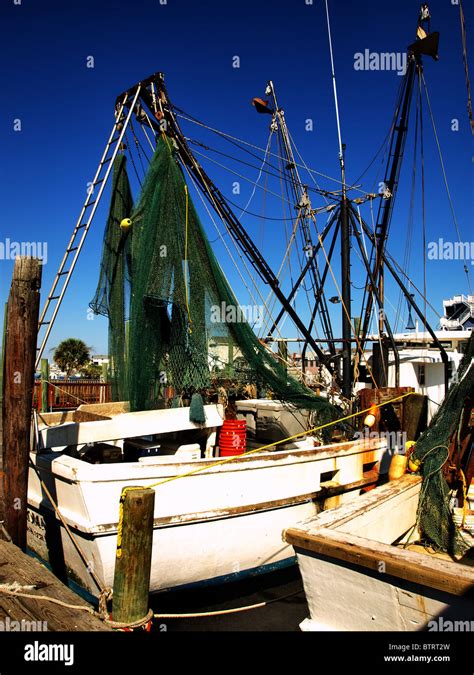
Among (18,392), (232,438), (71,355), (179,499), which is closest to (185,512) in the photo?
(179,499)

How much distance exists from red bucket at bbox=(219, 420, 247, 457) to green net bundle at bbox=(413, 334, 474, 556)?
267 cm

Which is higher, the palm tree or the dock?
the palm tree

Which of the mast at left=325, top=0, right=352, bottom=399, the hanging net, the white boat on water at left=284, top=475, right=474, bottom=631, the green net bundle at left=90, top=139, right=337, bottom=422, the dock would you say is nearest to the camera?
the white boat on water at left=284, top=475, right=474, bottom=631

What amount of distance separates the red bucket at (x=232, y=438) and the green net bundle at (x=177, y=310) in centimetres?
74

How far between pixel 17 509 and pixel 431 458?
193 inches

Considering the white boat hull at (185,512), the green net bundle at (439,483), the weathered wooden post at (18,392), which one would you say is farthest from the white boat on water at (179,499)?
the green net bundle at (439,483)

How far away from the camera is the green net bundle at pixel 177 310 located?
6.64 meters

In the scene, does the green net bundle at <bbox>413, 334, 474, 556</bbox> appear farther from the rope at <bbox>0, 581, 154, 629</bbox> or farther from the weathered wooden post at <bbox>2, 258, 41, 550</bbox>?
the weathered wooden post at <bbox>2, 258, 41, 550</bbox>

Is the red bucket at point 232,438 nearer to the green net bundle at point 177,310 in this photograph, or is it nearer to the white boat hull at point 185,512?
the green net bundle at point 177,310

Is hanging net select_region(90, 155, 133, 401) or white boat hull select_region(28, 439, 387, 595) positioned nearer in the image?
white boat hull select_region(28, 439, 387, 595)

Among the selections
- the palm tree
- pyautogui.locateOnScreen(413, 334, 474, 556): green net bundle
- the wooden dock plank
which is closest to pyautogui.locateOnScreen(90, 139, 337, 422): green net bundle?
pyautogui.locateOnScreen(413, 334, 474, 556): green net bundle

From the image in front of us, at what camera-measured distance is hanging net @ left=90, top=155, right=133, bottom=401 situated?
7594mm
